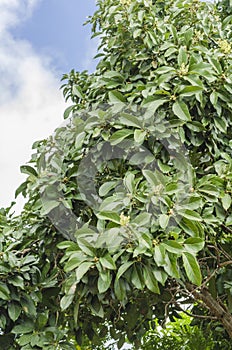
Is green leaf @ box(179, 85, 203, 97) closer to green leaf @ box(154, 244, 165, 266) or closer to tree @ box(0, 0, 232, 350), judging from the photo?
tree @ box(0, 0, 232, 350)

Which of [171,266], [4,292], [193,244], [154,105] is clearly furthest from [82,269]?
[154,105]

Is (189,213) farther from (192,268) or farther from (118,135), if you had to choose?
(118,135)

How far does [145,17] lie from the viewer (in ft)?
8.59

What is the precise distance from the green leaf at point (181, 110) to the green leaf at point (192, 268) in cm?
62

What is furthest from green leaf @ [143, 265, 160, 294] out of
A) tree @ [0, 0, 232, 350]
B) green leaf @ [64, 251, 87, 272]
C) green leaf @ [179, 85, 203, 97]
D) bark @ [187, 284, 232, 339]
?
bark @ [187, 284, 232, 339]

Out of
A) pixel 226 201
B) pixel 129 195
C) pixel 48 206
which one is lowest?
pixel 226 201

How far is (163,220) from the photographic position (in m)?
1.90

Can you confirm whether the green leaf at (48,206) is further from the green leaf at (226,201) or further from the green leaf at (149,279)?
the green leaf at (226,201)

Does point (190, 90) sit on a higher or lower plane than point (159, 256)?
higher

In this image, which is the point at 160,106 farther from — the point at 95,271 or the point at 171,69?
the point at 95,271

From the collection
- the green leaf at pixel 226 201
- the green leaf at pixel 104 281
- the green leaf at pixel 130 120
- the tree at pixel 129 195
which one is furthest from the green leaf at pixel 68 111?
the green leaf at pixel 104 281

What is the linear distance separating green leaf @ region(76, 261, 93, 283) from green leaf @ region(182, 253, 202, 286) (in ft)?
1.11

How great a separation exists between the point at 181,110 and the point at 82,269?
2.64ft

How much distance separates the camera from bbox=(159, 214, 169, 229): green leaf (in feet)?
6.19
